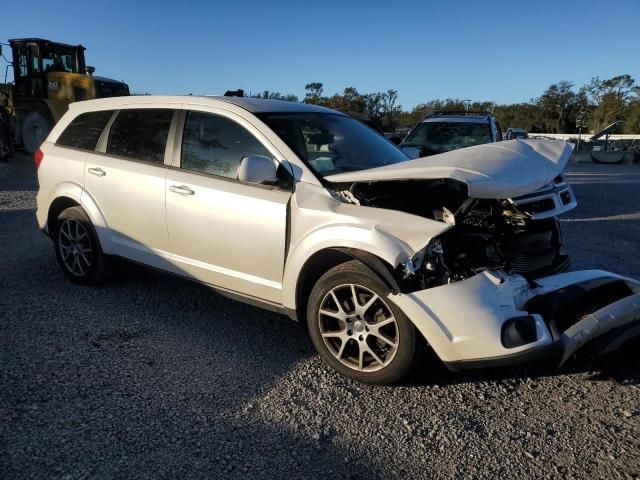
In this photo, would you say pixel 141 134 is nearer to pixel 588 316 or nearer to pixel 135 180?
pixel 135 180

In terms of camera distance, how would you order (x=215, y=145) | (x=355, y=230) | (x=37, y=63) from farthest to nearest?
(x=37, y=63), (x=215, y=145), (x=355, y=230)

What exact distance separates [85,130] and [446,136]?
6570mm

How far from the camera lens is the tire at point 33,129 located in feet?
55.3

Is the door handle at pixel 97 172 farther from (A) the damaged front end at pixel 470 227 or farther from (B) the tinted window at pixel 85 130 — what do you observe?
(A) the damaged front end at pixel 470 227

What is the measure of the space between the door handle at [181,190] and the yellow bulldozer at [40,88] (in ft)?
44.6

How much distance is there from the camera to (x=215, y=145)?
419 cm

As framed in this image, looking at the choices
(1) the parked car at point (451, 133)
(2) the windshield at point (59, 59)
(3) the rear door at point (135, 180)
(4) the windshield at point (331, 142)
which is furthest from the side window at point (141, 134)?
(2) the windshield at point (59, 59)

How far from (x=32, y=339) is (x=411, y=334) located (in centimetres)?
286

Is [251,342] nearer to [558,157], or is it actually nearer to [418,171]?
[418,171]

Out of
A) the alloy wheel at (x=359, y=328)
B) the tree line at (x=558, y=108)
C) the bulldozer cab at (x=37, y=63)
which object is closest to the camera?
the alloy wheel at (x=359, y=328)

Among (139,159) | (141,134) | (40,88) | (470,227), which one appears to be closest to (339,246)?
(470,227)

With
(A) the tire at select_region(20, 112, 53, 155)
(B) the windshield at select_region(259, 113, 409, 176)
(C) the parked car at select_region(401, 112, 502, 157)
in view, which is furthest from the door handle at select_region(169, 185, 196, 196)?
(A) the tire at select_region(20, 112, 53, 155)

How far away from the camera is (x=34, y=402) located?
3.17m

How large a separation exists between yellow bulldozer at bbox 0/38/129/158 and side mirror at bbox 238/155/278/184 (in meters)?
14.4
